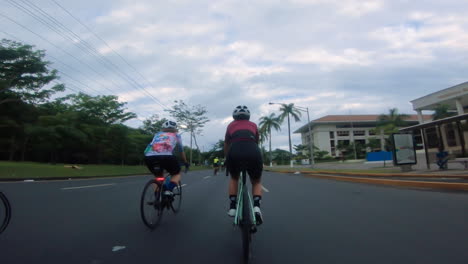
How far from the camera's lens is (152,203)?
4301mm

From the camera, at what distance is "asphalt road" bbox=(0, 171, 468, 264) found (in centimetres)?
299

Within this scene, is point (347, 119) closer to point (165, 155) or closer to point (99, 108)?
point (99, 108)

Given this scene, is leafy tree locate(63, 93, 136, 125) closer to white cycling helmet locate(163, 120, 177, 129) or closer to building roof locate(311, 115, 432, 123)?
white cycling helmet locate(163, 120, 177, 129)

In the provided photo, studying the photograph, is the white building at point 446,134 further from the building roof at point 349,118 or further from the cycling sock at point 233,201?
the building roof at point 349,118

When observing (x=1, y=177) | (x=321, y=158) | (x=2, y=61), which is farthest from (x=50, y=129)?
(x=321, y=158)

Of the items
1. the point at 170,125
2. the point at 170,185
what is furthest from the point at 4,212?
the point at 170,125

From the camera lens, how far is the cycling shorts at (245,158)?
11.3 feet

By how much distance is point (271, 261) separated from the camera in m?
2.86

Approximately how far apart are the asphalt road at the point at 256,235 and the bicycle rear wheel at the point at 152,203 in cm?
17

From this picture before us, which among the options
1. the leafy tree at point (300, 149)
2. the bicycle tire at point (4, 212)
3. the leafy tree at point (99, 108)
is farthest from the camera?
the leafy tree at point (300, 149)

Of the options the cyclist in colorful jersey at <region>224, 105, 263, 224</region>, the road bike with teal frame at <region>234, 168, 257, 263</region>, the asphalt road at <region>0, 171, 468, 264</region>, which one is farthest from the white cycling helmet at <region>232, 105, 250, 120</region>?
the asphalt road at <region>0, 171, 468, 264</region>

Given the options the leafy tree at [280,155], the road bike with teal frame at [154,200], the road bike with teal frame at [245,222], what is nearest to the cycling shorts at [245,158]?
the road bike with teal frame at [245,222]

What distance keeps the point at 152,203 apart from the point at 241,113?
1.99m

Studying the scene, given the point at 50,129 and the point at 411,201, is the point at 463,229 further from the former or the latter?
the point at 50,129
